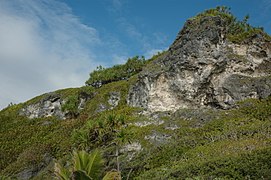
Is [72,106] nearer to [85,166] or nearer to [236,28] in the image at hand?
[236,28]

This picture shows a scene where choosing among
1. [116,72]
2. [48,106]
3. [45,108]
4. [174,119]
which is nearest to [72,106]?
[48,106]

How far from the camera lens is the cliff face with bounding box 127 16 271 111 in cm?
4141

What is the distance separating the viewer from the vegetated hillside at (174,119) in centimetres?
2699

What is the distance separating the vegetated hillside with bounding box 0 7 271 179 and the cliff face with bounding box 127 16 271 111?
0.41ft

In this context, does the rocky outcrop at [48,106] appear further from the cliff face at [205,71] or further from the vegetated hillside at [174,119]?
the cliff face at [205,71]

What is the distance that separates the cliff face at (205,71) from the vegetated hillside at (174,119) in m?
0.12

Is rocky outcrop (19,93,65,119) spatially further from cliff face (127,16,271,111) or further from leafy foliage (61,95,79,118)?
cliff face (127,16,271,111)

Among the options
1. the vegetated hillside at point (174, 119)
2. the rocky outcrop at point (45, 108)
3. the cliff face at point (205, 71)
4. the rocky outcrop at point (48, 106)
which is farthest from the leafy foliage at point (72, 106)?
the cliff face at point (205, 71)

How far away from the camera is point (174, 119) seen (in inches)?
1495

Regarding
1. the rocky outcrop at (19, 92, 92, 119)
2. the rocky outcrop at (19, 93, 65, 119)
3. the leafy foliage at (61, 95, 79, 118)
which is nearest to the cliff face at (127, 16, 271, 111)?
the leafy foliage at (61, 95, 79, 118)

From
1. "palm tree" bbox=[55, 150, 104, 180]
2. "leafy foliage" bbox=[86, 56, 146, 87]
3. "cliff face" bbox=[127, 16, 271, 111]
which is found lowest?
"palm tree" bbox=[55, 150, 104, 180]

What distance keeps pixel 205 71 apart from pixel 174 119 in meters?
8.08

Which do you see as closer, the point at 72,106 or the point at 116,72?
the point at 72,106

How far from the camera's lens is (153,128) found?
121 feet
